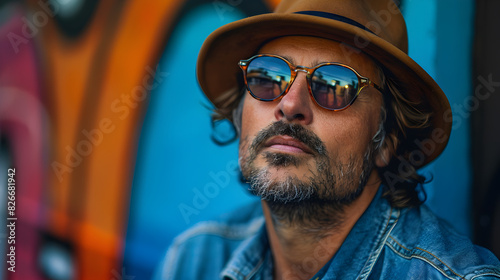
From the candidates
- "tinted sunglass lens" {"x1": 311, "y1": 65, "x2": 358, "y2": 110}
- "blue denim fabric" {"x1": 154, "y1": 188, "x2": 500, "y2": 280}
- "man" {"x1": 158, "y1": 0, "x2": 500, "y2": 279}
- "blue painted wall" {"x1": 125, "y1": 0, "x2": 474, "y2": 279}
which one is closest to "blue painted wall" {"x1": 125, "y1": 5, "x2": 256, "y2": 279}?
"blue painted wall" {"x1": 125, "y1": 0, "x2": 474, "y2": 279}

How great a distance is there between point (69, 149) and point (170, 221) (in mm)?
761

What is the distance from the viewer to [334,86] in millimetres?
1641

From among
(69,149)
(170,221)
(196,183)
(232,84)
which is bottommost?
(170,221)

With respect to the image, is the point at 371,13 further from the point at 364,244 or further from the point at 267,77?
the point at 364,244

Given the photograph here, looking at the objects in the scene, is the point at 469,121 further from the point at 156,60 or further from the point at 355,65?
the point at 156,60

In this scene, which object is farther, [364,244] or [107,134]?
[107,134]

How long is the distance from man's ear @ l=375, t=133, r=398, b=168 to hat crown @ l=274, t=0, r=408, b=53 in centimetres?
37

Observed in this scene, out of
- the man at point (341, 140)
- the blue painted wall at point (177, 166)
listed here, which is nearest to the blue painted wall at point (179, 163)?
the blue painted wall at point (177, 166)

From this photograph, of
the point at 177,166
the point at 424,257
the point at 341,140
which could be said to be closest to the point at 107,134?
the point at 177,166

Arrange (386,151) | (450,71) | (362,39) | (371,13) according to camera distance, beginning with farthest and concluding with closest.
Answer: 1. (450,71)
2. (386,151)
3. (371,13)
4. (362,39)

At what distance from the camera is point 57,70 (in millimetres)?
2715

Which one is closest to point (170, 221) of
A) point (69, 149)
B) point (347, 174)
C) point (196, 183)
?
point (196, 183)

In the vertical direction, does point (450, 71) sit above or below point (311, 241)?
above

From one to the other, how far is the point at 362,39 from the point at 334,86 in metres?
0.20
